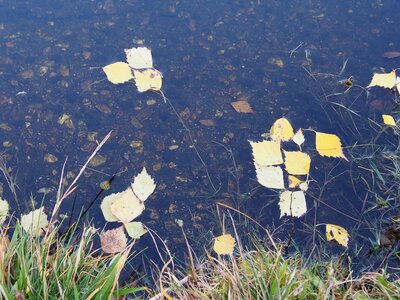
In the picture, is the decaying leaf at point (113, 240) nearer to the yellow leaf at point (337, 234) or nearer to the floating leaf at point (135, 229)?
the floating leaf at point (135, 229)

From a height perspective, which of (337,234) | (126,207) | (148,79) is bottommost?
(337,234)

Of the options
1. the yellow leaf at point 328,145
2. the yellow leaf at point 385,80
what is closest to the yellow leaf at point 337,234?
the yellow leaf at point 328,145

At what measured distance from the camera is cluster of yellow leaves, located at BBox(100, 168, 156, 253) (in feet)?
6.06

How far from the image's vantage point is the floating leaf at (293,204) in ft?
6.34

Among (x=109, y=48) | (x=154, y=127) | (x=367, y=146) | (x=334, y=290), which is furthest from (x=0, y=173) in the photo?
(x=367, y=146)


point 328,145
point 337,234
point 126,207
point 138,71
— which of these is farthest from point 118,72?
point 337,234

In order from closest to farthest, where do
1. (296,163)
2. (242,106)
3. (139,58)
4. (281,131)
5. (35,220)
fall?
(35,220) < (296,163) < (281,131) < (242,106) < (139,58)

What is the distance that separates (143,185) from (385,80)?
1151mm

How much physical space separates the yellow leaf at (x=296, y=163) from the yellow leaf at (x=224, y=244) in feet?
1.19

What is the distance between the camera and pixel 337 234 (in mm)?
1886

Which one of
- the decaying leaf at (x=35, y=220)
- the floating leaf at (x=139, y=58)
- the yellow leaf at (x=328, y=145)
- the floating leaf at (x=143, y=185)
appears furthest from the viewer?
the floating leaf at (x=139, y=58)

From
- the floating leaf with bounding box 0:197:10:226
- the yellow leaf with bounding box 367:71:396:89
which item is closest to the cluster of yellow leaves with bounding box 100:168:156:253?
the floating leaf with bounding box 0:197:10:226

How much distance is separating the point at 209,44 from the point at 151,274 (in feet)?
3.81

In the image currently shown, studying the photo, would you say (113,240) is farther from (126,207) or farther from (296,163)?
(296,163)
